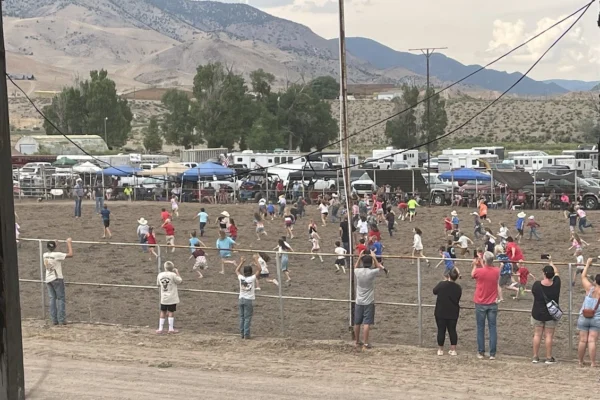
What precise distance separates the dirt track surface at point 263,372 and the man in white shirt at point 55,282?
3.29 feet

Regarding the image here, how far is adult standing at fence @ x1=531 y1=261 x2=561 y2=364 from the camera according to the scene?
11.7 m

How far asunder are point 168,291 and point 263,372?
314 centimetres

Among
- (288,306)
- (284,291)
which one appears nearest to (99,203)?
(284,291)

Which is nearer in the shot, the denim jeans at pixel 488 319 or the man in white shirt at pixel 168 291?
the denim jeans at pixel 488 319

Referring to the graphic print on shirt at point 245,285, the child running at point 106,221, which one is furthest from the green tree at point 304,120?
the graphic print on shirt at point 245,285

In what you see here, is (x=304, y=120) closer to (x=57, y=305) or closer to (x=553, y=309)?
(x=57, y=305)

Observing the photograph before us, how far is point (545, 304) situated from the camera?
11773mm

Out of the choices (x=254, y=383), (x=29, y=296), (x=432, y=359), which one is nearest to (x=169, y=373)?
(x=254, y=383)

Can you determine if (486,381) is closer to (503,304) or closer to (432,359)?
(432,359)

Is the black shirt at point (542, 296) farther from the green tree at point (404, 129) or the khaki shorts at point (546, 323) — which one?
the green tree at point (404, 129)

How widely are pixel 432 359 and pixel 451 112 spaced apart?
108 m

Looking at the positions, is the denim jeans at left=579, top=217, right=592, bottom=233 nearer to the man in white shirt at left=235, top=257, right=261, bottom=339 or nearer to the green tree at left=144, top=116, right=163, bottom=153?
the man in white shirt at left=235, top=257, right=261, bottom=339

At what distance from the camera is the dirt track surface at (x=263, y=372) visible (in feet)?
34.4

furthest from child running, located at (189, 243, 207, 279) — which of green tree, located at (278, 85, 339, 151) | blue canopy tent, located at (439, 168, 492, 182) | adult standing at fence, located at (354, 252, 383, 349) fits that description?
green tree, located at (278, 85, 339, 151)
